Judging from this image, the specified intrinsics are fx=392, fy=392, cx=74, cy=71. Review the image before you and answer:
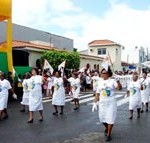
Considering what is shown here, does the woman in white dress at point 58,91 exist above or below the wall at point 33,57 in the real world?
below

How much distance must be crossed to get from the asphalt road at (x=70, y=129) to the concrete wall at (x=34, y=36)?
2472 centimetres

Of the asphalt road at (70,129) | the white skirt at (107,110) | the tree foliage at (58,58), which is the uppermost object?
the tree foliage at (58,58)

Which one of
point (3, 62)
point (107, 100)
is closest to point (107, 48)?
point (3, 62)

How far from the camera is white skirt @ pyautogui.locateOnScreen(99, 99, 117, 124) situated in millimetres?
9383

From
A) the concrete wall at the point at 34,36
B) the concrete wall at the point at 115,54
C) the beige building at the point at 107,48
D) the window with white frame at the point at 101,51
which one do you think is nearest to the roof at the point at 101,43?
the beige building at the point at 107,48

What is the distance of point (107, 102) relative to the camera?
949cm

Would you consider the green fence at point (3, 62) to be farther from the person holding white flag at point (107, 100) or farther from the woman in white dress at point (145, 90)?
the person holding white flag at point (107, 100)

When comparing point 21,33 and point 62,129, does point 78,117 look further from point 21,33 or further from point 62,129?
point 21,33

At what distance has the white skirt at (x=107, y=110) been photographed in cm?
938

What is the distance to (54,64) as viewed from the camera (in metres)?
34.1

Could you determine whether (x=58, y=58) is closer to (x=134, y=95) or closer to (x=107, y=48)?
(x=134, y=95)

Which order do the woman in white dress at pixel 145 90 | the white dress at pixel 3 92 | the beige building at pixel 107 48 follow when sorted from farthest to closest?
1. the beige building at pixel 107 48
2. the woman in white dress at pixel 145 90
3. the white dress at pixel 3 92

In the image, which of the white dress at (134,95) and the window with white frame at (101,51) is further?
the window with white frame at (101,51)

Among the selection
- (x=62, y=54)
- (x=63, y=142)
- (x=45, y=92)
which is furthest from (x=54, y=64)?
(x=63, y=142)
